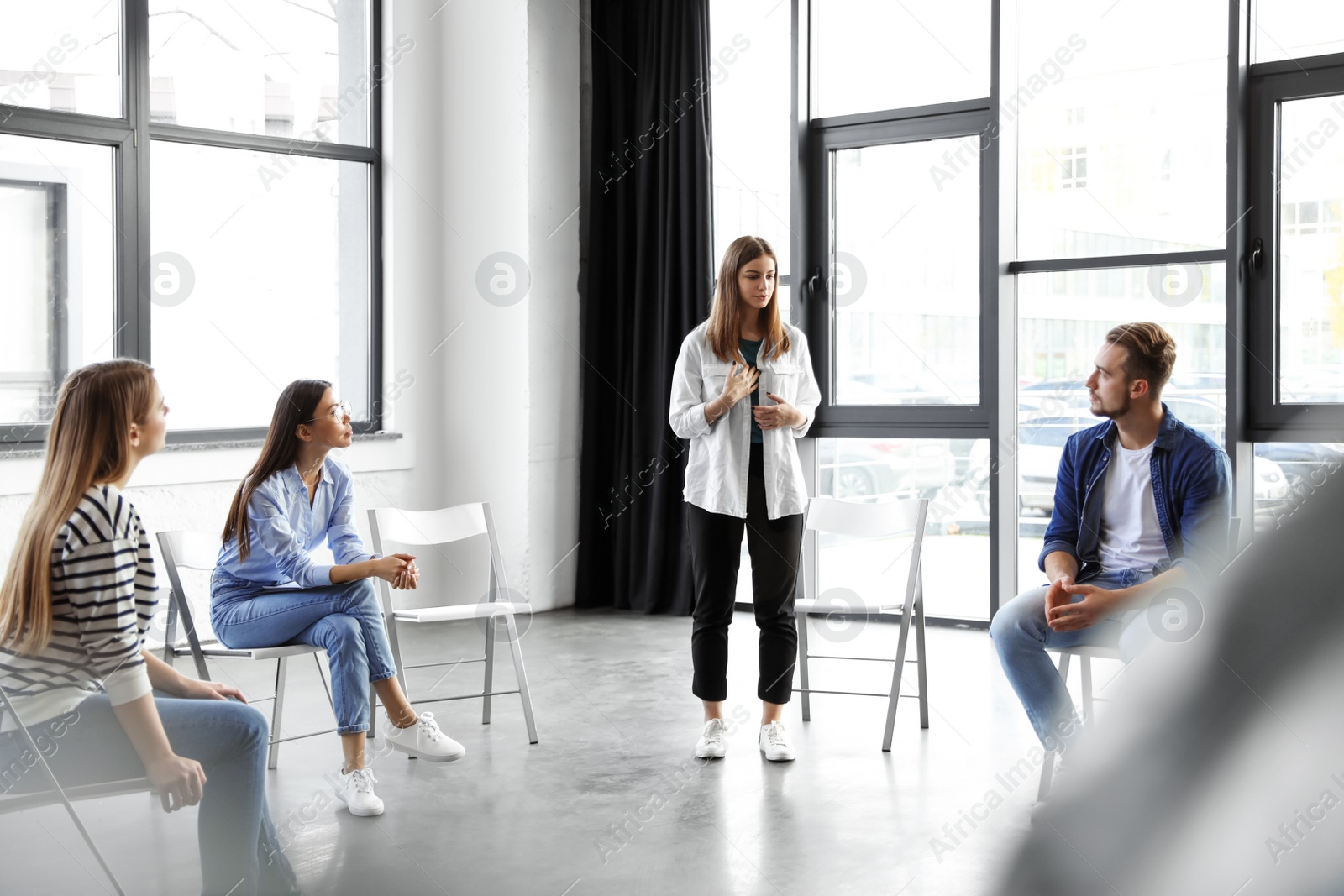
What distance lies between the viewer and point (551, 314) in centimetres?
519

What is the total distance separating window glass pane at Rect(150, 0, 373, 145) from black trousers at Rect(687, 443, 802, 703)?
2.78 m

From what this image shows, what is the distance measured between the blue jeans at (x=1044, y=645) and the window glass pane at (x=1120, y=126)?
224 centimetres

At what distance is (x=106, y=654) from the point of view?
5.58 ft

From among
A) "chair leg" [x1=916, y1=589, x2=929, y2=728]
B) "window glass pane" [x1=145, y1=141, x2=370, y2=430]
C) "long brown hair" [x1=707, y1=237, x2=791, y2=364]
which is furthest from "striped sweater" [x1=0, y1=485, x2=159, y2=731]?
"window glass pane" [x1=145, y1=141, x2=370, y2=430]

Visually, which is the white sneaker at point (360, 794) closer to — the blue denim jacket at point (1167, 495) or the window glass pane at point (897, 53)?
the blue denim jacket at point (1167, 495)

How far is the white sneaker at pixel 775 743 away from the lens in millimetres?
2984

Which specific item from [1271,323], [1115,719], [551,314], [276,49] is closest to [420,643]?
[551,314]

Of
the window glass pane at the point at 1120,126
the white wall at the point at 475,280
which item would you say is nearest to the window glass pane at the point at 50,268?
the white wall at the point at 475,280

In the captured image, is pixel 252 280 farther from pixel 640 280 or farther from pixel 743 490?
pixel 743 490

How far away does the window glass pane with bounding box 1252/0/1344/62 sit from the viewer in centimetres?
401


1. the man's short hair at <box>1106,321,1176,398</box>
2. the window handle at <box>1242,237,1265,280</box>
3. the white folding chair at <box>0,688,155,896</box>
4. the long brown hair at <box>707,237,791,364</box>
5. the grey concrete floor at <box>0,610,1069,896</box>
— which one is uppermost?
the window handle at <box>1242,237,1265,280</box>

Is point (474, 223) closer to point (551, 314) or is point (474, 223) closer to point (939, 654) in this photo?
point (551, 314)

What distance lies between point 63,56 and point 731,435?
286 cm

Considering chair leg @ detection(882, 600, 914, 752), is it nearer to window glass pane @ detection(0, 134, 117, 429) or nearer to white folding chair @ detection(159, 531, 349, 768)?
white folding chair @ detection(159, 531, 349, 768)
